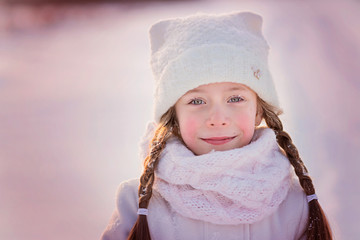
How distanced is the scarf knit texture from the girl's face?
62 mm

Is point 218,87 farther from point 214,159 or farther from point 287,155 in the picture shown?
point 287,155

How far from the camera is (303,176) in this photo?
1.51 metres

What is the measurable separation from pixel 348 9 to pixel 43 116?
1.95m

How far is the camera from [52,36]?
254 centimetres

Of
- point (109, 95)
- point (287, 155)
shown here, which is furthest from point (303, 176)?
point (109, 95)

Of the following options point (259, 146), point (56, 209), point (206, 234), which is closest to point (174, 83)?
point (259, 146)

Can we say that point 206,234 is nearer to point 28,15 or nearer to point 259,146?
point 259,146

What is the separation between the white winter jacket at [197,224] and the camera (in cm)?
142

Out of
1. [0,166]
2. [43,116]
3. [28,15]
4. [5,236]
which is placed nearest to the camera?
[5,236]

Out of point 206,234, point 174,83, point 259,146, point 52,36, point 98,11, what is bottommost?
point 206,234

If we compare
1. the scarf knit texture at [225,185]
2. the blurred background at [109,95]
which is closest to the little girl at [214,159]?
the scarf knit texture at [225,185]

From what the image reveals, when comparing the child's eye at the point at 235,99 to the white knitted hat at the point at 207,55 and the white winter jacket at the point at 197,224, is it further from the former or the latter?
the white winter jacket at the point at 197,224

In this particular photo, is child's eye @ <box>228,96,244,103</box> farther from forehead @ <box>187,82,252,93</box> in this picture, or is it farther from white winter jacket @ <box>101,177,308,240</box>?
white winter jacket @ <box>101,177,308,240</box>

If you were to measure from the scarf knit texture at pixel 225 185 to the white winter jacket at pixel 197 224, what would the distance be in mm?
59
